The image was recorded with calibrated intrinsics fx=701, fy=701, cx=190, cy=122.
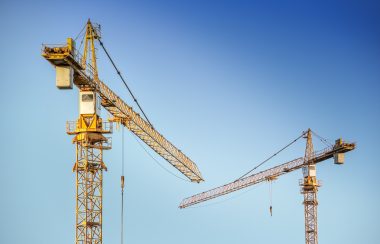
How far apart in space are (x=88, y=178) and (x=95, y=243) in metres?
6.88

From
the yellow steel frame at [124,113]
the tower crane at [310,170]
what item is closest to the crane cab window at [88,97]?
the yellow steel frame at [124,113]

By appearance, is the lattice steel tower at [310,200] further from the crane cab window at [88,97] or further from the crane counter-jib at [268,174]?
the crane cab window at [88,97]

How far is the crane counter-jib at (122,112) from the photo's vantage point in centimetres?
6581

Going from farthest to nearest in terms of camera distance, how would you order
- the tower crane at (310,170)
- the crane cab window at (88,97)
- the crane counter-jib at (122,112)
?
the tower crane at (310,170) < the crane cab window at (88,97) < the crane counter-jib at (122,112)

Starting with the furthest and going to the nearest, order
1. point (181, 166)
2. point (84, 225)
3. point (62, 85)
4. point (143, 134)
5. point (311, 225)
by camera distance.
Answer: point (181, 166) → point (311, 225) → point (143, 134) → point (84, 225) → point (62, 85)

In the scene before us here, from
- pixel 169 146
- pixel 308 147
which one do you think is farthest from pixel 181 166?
pixel 308 147

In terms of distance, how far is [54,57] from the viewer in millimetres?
65312

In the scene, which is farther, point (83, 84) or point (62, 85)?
point (83, 84)

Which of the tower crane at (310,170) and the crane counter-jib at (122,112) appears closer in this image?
the crane counter-jib at (122,112)

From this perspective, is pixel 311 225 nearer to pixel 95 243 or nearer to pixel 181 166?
pixel 181 166

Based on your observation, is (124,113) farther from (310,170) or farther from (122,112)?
(310,170)

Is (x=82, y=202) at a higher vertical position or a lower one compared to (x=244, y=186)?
lower

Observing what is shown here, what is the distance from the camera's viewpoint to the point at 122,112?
98.2 metres

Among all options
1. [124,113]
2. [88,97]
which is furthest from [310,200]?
[88,97]
